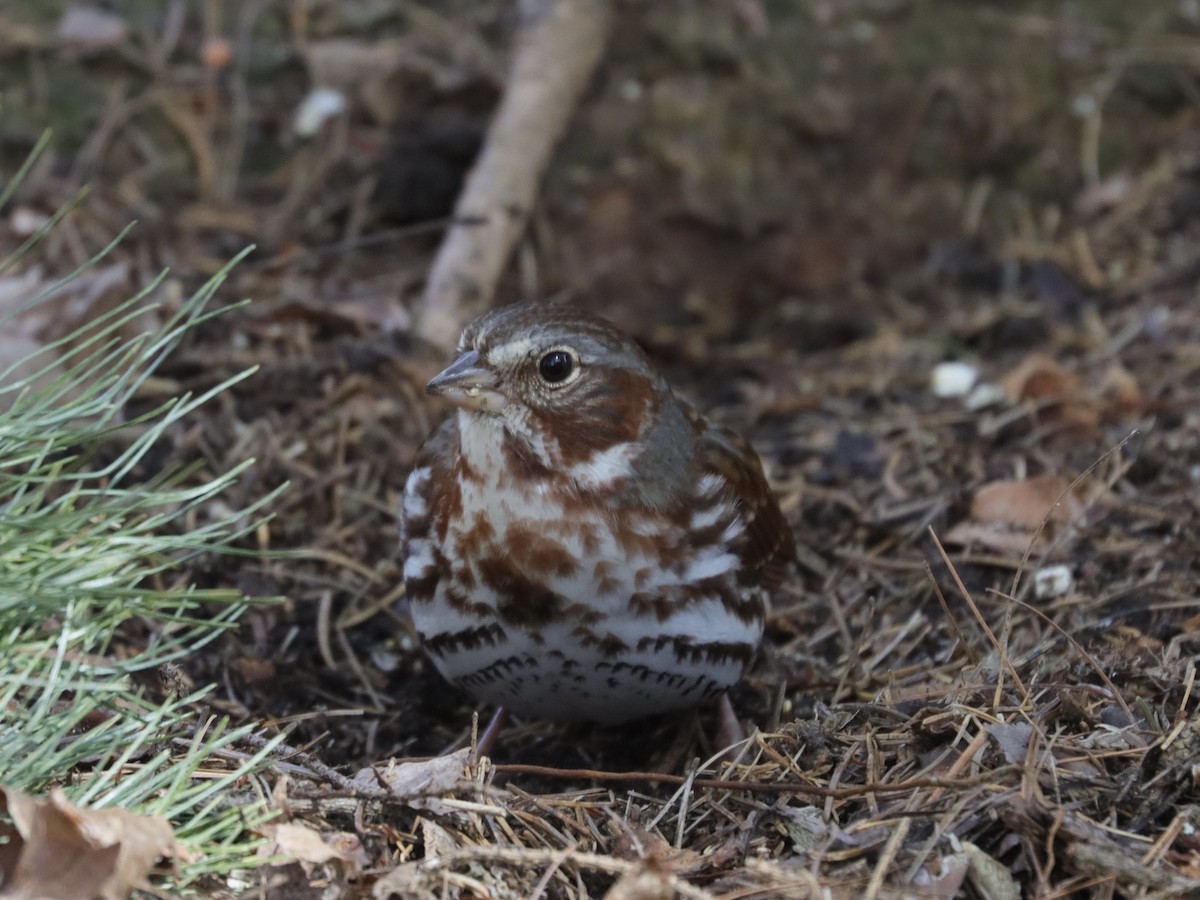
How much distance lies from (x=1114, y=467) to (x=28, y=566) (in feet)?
10.8

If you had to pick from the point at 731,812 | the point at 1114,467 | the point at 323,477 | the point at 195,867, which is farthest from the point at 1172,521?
the point at 195,867

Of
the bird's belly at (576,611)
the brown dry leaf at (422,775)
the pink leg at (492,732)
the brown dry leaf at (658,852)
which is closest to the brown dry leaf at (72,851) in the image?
the brown dry leaf at (422,775)

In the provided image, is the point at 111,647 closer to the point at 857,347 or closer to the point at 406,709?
the point at 406,709

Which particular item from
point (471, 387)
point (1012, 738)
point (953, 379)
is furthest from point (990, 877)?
point (953, 379)

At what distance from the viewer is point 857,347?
5965 mm

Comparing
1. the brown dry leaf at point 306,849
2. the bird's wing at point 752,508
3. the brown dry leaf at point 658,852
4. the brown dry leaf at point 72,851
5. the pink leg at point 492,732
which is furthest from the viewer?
the pink leg at point 492,732

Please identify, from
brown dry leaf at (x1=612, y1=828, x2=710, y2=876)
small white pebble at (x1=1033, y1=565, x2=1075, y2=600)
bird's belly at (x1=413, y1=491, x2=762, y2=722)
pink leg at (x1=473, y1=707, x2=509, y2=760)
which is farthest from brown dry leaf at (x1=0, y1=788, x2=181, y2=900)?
small white pebble at (x1=1033, y1=565, x2=1075, y2=600)

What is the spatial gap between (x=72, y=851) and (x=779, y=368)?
13.2 ft

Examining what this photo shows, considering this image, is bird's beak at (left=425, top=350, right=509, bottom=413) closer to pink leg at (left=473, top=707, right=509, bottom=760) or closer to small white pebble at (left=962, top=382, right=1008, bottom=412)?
pink leg at (left=473, top=707, right=509, bottom=760)

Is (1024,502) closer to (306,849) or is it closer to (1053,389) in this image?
(1053,389)

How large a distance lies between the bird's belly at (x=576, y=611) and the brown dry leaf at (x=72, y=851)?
125 cm

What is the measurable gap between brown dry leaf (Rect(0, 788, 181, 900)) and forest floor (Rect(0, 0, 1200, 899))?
0.87ft

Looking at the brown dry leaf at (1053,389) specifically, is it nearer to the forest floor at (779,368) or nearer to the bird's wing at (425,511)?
the forest floor at (779,368)

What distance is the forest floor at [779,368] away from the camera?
9.09ft
